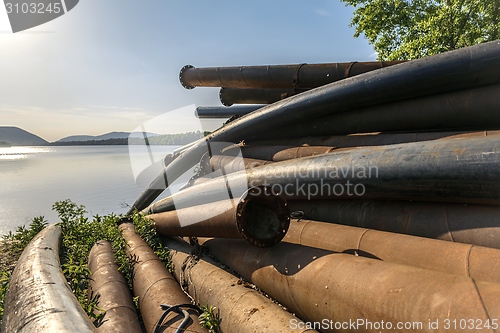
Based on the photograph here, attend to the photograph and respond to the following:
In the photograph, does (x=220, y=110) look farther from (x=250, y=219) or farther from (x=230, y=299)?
(x=230, y=299)

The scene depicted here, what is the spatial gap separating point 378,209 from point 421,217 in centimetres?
56

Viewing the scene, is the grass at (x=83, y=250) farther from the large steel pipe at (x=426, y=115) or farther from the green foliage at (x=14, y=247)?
the large steel pipe at (x=426, y=115)

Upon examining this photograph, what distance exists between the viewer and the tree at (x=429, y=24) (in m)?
14.2

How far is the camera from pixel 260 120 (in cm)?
761

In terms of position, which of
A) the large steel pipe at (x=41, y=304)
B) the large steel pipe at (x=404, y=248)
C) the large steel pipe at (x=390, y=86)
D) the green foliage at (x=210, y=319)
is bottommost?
the green foliage at (x=210, y=319)

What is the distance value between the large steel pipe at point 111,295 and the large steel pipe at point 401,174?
7.97 ft

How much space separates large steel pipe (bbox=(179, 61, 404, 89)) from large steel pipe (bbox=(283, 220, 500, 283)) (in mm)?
5192

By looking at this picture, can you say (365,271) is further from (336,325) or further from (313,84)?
(313,84)

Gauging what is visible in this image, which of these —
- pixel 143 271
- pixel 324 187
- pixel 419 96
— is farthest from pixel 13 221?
pixel 419 96

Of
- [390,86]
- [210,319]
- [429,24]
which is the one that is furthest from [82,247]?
[429,24]

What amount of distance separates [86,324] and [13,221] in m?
17.4

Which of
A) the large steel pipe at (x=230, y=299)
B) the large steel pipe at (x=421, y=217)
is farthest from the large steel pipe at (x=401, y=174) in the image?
the large steel pipe at (x=230, y=299)

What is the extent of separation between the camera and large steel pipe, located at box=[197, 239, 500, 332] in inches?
80.7

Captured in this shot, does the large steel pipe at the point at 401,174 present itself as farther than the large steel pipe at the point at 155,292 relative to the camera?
No
